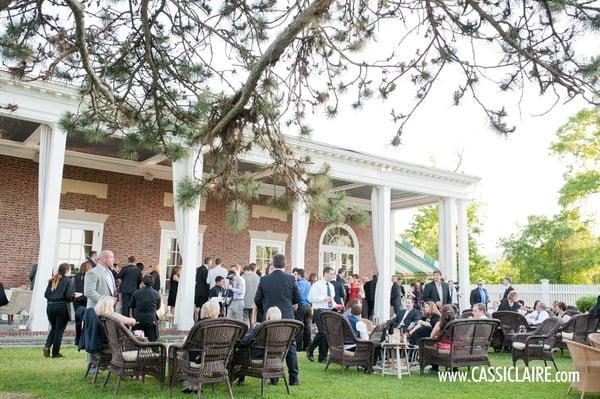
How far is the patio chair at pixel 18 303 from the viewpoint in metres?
12.1

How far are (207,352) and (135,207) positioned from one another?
34.1 ft

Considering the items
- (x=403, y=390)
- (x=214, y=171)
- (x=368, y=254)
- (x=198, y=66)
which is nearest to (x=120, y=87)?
(x=198, y=66)

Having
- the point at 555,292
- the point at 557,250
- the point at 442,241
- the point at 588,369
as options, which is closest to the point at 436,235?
the point at 557,250

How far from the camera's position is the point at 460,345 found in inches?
325

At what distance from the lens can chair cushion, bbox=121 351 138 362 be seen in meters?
6.46

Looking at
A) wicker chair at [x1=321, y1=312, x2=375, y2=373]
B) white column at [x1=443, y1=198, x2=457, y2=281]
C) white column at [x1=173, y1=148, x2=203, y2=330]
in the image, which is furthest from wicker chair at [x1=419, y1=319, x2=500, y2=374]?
white column at [x1=443, y1=198, x2=457, y2=281]

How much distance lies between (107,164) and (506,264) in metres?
32.5

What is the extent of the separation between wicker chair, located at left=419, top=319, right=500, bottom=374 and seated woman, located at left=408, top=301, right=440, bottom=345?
2.23 feet

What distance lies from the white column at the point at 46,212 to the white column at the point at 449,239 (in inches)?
491

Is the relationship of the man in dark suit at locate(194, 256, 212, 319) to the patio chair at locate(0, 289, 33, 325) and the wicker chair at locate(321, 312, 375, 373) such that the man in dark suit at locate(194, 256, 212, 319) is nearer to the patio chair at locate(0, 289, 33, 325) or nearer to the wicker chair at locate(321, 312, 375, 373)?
the patio chair at locate(0, 289, 33, 325)

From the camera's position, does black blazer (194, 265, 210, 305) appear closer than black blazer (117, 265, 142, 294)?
No

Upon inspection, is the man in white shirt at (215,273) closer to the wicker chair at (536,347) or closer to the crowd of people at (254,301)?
the crowd of people at (254,301)

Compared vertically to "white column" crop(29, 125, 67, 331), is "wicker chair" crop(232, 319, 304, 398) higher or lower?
lower

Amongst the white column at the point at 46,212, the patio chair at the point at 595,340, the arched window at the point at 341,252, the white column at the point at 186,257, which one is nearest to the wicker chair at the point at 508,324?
the patio chair at the point at 595,340
